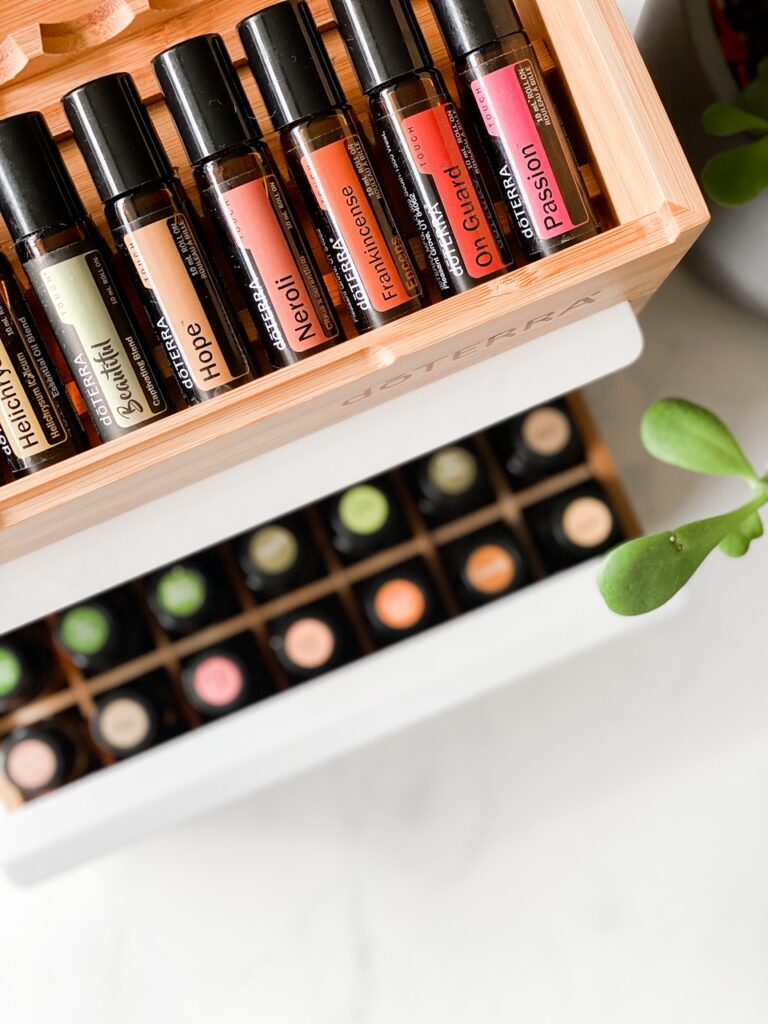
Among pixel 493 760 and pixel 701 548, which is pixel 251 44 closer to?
pixel 701 548

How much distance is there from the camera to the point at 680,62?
491mm

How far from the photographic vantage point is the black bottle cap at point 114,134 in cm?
40

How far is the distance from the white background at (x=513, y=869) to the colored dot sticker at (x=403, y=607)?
132mm

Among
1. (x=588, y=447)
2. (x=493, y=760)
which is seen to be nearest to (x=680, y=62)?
(x=588, y=447)

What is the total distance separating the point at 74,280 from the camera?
0.40 m

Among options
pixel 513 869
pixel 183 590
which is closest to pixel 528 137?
pixel 183 590

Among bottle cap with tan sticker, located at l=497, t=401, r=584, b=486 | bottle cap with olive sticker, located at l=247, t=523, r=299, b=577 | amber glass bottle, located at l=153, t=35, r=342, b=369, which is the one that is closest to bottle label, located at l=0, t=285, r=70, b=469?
amber glass bottle, located at l=153, t=35, r=342, b=369

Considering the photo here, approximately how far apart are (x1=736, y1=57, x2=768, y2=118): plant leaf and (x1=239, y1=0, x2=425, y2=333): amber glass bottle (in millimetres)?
207

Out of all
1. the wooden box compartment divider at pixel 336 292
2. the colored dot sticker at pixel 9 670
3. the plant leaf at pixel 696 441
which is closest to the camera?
the wooden box compartment divider at pixel 336 292

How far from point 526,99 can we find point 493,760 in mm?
476

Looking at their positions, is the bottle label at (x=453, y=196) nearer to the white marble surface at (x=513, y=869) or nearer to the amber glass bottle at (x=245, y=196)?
the amber glass bottle at (x=245, y=196)

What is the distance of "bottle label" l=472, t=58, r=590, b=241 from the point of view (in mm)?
403

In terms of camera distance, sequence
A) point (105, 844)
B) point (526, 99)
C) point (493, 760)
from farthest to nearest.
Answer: point (493, 760)
point (105, 844)
point (526, 99)

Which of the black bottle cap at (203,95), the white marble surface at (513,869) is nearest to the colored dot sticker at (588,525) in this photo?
the white marble surface at (513,869)
